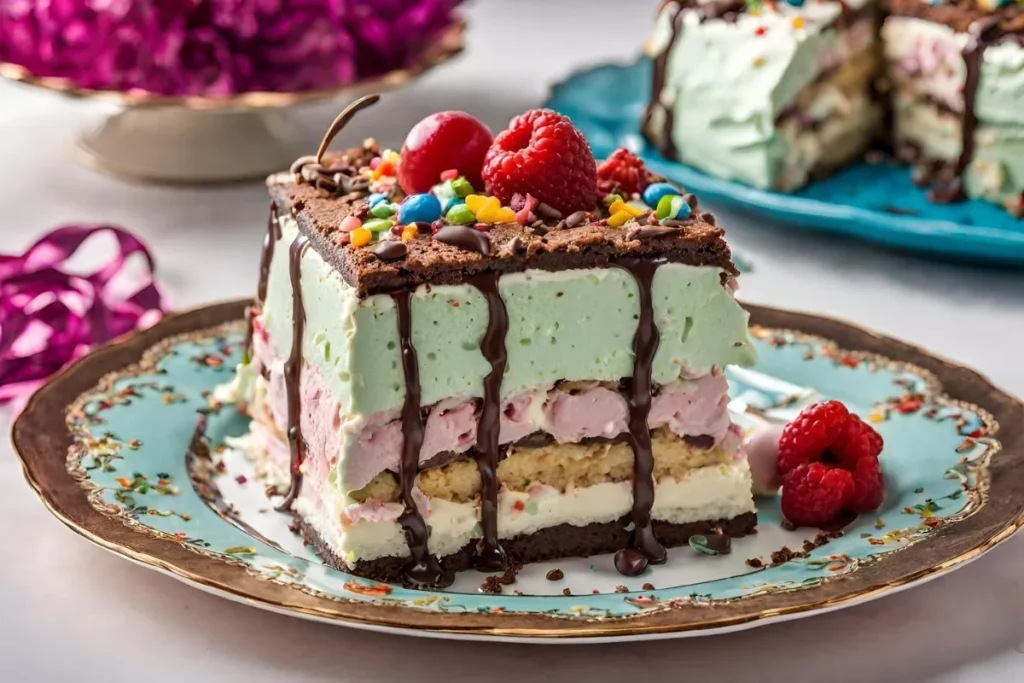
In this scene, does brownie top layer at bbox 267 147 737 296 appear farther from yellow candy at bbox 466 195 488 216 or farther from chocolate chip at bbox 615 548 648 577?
chocolate chip at bbox 615 548 648 577

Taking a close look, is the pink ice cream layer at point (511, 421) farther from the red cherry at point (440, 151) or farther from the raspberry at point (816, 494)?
Answer: the red cherry at point (440, 151)

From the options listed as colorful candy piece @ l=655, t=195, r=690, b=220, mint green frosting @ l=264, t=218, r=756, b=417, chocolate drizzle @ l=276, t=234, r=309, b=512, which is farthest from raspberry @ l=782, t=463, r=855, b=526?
chocolate drizzle @ l=276, t=234, r=309, b=512

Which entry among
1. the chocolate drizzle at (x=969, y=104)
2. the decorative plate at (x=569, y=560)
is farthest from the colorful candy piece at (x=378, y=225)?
the chocolate drizzle at (x=969, y=104)

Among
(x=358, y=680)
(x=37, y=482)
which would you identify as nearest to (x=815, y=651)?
(x=358, y=680)

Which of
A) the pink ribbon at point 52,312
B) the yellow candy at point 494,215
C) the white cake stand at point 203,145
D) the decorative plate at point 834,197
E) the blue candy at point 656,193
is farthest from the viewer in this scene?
the white cake stand at point 203,145

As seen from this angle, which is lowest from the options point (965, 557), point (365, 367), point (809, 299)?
point (809, 299)

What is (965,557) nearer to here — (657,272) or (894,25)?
(657,272)
